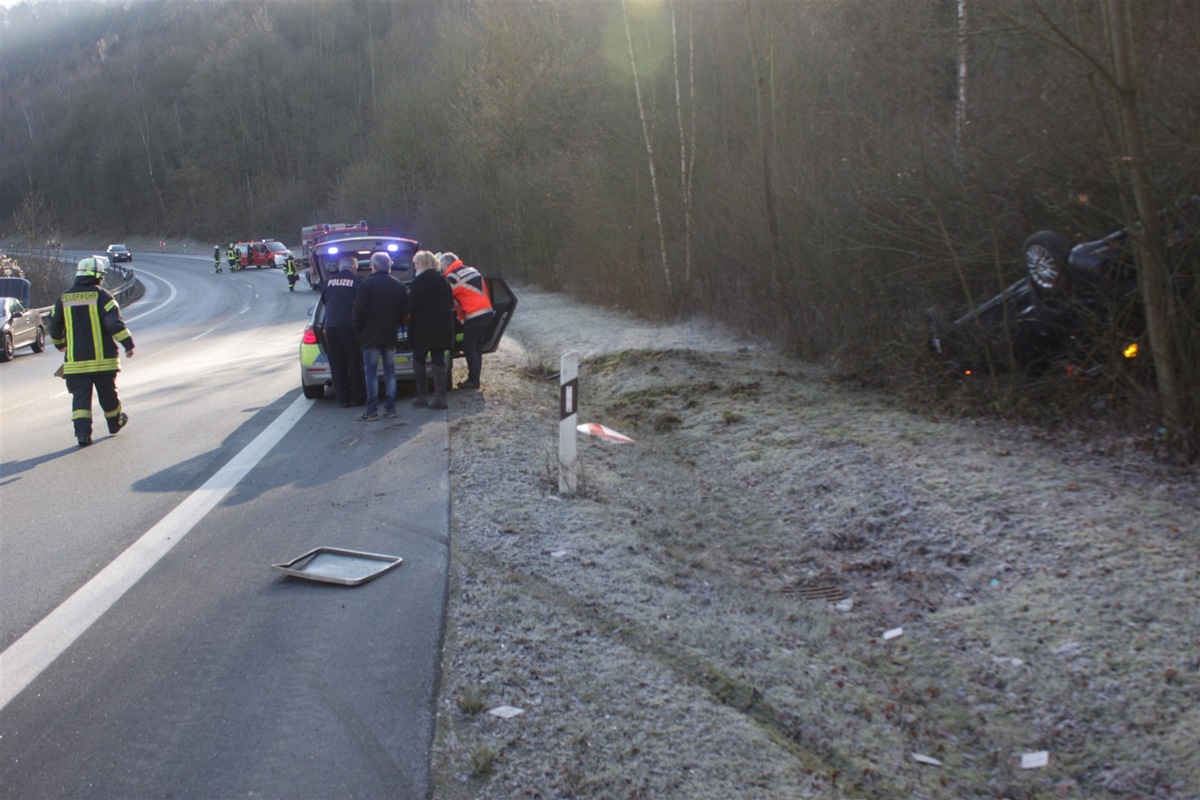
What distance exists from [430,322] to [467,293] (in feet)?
3.38

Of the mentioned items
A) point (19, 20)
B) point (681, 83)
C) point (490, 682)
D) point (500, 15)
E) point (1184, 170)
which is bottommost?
point (490, 682)

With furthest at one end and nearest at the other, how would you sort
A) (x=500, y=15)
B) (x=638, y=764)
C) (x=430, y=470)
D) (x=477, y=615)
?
(x=500, y=15), (x=430, y=470), (x=477, y=615), (x=638, y=764)

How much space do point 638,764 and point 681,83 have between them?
1955 centimetres

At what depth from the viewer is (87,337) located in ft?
34.8

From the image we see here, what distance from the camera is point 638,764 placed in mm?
3727

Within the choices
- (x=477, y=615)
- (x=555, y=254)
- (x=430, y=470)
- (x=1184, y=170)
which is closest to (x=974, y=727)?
(x=477, y=615)

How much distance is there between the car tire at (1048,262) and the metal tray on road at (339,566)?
18.0 ft

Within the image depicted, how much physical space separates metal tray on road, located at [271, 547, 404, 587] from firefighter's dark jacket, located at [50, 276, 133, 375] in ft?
18.0

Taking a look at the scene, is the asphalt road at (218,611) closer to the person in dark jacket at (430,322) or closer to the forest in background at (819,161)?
the person in dark jacket at (430,322)

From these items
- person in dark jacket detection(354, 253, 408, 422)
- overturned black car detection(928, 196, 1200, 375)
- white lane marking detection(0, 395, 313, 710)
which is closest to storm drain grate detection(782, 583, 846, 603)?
overturned black car detection(928, 196, 1200, 375)

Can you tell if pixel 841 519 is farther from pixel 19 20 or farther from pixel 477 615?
pixel 19 20

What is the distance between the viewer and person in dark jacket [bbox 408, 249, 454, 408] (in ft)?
38.7

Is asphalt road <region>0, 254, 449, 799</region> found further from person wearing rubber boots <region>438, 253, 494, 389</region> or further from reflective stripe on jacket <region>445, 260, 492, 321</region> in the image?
reflective stripe on jacket <region>445, 260, 492, 321</region>

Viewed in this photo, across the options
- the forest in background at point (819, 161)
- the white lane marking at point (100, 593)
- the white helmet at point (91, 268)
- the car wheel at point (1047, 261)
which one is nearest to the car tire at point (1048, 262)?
the car wheel at point (1047, 261)
